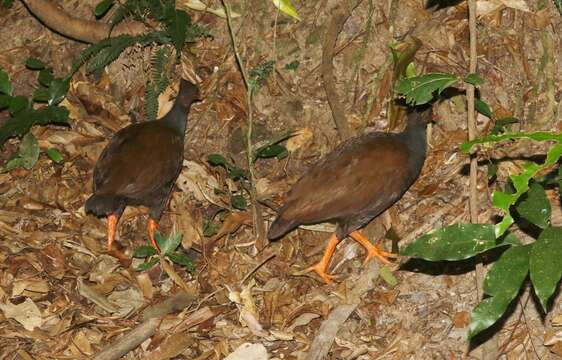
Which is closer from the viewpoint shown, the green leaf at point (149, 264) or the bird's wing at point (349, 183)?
the bird's wing at point (349, 183)

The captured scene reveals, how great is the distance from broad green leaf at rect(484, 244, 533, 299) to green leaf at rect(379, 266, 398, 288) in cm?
263

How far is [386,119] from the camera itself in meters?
6.56

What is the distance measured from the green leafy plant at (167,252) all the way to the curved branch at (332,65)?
1501mm

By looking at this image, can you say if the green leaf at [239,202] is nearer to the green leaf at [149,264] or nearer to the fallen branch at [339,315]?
the green leaf at [149,264]

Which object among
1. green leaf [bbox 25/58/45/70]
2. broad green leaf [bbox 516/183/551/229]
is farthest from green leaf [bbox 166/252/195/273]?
broad green leaf [bbox 516/183/551/229]

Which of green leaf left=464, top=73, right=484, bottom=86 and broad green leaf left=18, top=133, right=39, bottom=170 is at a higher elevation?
green leaf left=464, top=73, right=484, bottom=86

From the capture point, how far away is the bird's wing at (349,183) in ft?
18.2

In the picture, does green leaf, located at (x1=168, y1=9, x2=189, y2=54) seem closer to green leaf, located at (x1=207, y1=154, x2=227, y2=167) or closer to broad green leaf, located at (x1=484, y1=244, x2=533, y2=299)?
green leaf, located at (x1=207, y1=154, x2=227, y2=167)

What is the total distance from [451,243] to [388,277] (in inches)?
98.6

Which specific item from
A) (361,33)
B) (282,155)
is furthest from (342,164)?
(361,33)

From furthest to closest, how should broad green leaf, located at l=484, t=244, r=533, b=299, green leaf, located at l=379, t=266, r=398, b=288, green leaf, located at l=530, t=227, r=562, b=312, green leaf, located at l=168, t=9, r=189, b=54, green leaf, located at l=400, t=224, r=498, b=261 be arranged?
1. green leaf, located at l=168, t=9, r=189, b=54
2. green leaf, located at l=379, t=266, r=398, b=288
3. green leaf, located at l=400, t=224, r=498, b=261
4. broad green leaf, located at l=484, t=244, r=533, b=299
5. green leaf, located at l=530, t=227, r=562, b=312

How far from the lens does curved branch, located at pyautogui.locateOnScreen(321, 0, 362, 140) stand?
6.27m

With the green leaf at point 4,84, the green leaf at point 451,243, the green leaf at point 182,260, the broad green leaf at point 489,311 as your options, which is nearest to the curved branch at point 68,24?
the green leaf at point 4,84

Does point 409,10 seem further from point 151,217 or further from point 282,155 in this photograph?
point 151,217
